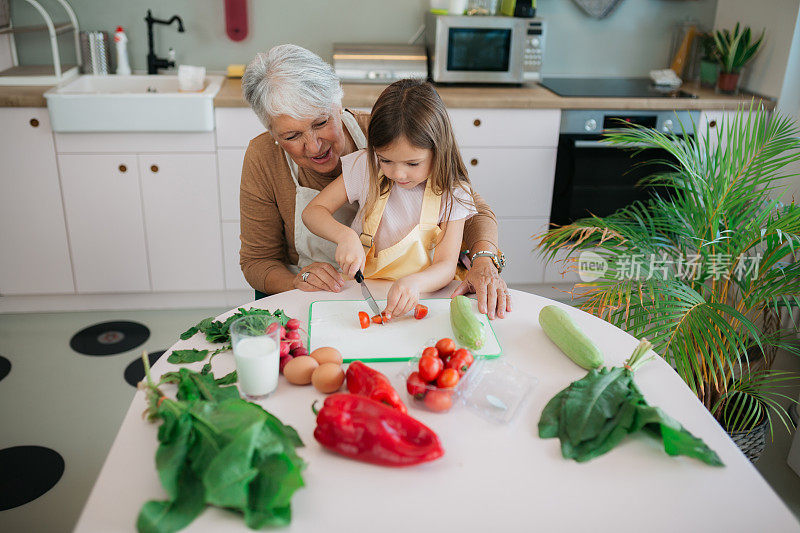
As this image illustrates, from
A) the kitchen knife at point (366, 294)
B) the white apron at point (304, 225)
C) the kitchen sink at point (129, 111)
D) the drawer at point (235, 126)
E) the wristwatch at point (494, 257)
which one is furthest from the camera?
the drawer at point (235, 126)

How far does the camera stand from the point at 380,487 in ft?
3.06

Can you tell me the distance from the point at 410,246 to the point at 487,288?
238 millimetres

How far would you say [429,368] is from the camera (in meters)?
1.11

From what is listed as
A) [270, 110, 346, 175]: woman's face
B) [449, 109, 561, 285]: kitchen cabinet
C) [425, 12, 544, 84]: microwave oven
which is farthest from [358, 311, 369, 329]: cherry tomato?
[425, 12, 544, 84]: microwave oven

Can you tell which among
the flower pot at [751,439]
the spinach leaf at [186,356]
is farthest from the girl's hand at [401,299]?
the flower pot at [751,439]

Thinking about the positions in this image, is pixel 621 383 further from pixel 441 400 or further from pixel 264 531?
pixel 264 531

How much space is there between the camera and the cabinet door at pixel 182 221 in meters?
2.81

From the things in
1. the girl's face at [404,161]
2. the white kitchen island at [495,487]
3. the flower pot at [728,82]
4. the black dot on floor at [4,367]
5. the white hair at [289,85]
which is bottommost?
the black dot on floor at [4,367]

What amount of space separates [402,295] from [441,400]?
13.8 inches

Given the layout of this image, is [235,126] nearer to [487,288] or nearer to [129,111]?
[129,111]

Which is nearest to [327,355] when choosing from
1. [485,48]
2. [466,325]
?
[466,325]

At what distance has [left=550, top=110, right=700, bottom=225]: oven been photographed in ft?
9.41

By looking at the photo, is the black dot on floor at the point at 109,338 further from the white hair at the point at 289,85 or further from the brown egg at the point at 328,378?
the brown egg at the point at 328,378

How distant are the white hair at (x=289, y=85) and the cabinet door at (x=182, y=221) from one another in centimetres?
128
